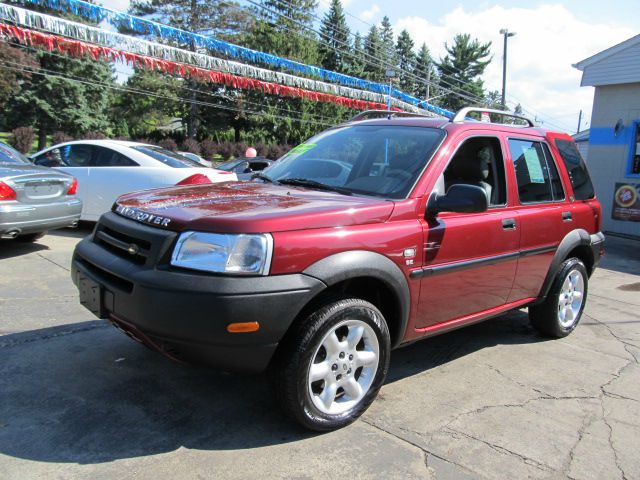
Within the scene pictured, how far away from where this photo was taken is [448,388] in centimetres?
365

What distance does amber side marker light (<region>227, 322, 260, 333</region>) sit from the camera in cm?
251

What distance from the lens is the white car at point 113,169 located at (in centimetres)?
786

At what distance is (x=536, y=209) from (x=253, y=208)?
8.25 feet

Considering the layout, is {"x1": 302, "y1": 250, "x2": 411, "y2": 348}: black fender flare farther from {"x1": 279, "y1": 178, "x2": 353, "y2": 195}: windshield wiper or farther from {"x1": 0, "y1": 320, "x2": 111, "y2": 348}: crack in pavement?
{"x1": 0, "y1": 320, "x2": 111, "y2": 348}: crack in pavement

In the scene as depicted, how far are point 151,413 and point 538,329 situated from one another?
3512mm

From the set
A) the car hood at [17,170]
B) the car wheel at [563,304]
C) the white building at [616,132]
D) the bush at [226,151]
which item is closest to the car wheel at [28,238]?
the car hood at [17,170]

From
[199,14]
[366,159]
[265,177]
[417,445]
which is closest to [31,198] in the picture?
[265,177]

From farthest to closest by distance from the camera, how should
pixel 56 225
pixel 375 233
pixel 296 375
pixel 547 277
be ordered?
pixel 56 225 < pixel 547 277 < pixel 375 233 < pixel 296 375

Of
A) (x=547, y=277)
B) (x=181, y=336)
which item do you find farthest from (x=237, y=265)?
(x=547, y=277)

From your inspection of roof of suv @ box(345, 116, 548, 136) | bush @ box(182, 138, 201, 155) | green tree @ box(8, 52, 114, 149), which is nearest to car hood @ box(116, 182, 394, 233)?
roof of suv @ box(345, 116, 548, 136)

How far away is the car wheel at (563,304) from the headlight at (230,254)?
308 centimetres

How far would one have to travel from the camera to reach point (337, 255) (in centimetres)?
283

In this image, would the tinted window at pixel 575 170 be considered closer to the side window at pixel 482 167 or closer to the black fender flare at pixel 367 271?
the side window at pixel 482 167

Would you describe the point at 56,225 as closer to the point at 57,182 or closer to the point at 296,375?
the point at 57,182
